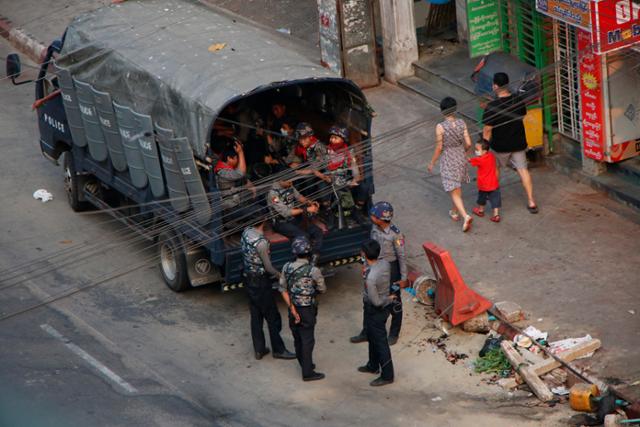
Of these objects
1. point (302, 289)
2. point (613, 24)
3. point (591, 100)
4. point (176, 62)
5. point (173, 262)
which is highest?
point (176, 62)

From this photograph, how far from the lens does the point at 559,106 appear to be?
16688 mm

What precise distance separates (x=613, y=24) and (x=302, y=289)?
16.3ft

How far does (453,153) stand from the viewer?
603 inches

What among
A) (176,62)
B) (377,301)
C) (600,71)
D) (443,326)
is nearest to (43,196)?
(176,62)

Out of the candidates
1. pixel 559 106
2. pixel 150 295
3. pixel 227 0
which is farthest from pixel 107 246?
pixel 227 0

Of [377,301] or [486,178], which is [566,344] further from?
[486,178]

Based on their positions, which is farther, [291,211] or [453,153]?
[453,153]

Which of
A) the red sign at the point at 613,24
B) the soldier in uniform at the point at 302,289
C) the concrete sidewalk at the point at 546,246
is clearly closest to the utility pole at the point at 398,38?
the concrete sidewalk at the point at 546,246

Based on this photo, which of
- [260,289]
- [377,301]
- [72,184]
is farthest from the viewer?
[72,184]

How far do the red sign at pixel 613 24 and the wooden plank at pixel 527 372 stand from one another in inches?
154

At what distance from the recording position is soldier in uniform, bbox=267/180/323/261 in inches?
536

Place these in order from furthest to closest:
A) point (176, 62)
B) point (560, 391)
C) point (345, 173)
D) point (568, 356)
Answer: point (176, 62) → point (345, 173) → point (568, 356) → point (560, 391)

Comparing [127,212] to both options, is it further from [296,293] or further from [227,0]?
[227,0]

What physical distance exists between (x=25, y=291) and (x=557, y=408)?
21.3 feet
